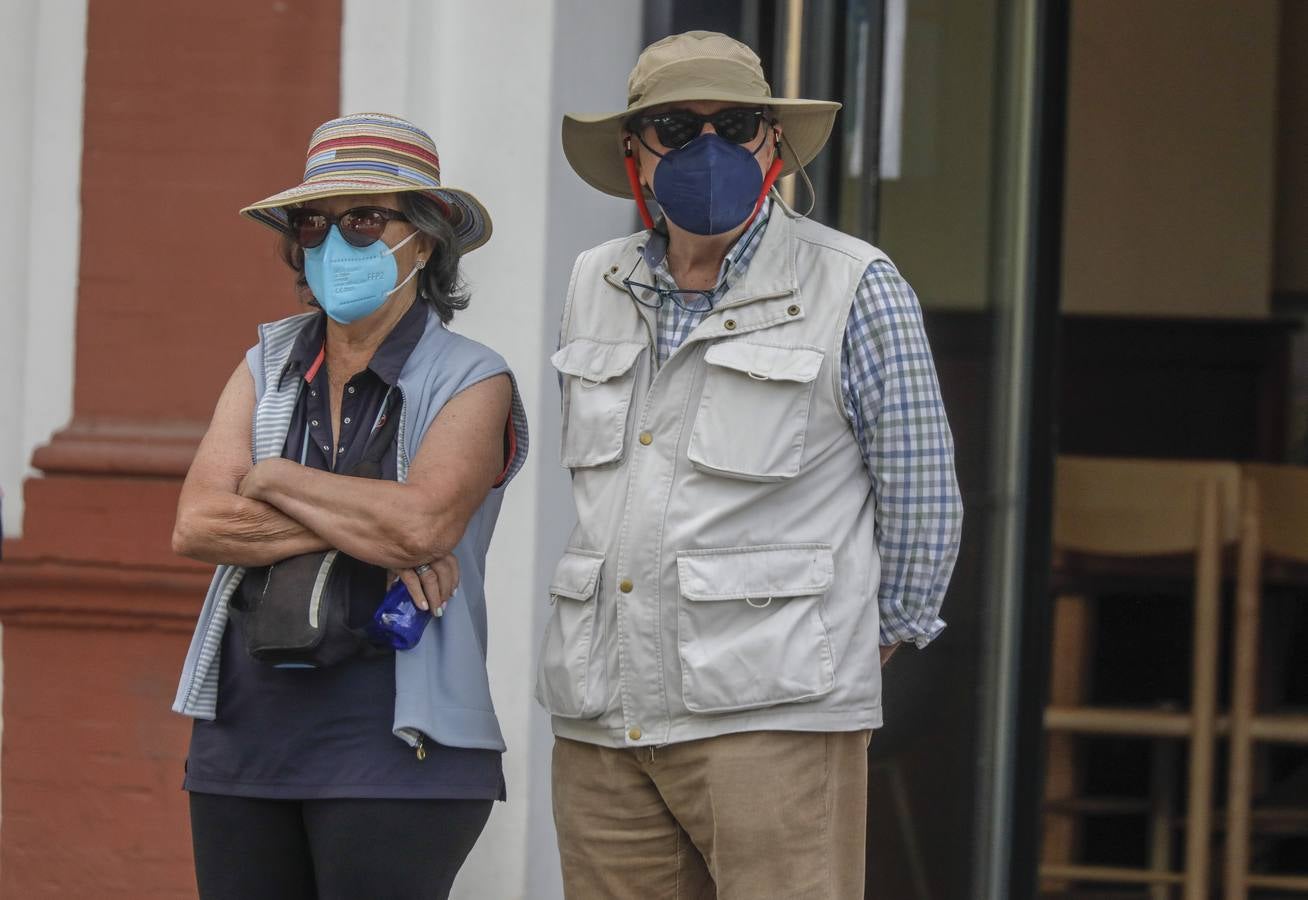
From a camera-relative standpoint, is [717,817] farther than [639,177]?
No

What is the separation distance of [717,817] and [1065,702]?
8.34 ft

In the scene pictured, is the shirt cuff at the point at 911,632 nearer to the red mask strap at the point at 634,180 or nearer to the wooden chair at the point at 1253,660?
the red mask strap at the point at 634,180

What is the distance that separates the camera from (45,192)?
159 inches

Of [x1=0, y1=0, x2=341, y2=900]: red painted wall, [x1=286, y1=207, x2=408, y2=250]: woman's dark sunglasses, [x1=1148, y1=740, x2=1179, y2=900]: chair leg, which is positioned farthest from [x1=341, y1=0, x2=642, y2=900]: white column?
[x1=1148, y1=740, x2=1179, y2=900]: chair leg

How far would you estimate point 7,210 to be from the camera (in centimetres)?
A: 414

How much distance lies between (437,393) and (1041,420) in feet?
6.33

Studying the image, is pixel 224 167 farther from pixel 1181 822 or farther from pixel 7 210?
pixel 1181 822

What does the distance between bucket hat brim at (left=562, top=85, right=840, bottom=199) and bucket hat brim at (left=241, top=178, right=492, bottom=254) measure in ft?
0.60

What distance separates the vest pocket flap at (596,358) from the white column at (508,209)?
131cm

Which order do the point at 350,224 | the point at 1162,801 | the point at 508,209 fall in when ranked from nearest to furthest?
the point at 350,224 < the point at 508,209 < the point at 1162,801

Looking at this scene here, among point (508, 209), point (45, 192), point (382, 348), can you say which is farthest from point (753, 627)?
point (45, 192)

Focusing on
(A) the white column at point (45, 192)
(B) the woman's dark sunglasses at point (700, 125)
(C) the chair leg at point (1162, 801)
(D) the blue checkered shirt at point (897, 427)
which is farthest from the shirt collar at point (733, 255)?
(C) the chair leg at point (1162, 801)

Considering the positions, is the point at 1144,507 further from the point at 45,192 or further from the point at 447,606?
the point at 45,192

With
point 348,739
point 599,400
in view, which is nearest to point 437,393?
point 599,400
